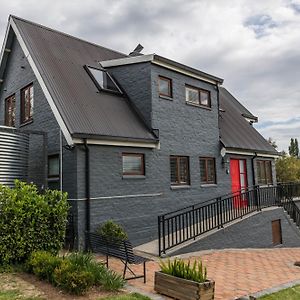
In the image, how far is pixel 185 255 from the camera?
34.5 feet

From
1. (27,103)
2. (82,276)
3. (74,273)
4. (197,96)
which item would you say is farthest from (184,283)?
(197,96)

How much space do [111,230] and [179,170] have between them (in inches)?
184

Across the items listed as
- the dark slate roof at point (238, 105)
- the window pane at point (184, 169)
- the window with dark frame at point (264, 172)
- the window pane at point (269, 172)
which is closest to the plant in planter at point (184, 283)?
the window pane at point (184, 169)

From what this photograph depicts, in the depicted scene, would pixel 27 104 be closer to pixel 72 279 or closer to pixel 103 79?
pixel 103 79

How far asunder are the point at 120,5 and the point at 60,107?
3.80m

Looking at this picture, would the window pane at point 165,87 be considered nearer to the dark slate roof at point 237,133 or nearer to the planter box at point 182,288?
the dark slate roof at point 237,133

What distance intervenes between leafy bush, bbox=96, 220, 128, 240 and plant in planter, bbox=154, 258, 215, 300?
11.2 feet

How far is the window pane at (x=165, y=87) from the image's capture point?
13602mm

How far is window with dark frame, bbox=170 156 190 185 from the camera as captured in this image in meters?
13.6

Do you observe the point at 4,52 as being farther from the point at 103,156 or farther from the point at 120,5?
the point at 103,156

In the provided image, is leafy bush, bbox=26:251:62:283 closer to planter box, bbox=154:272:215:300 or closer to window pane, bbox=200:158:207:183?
planter box, bbox=154:272:215:300

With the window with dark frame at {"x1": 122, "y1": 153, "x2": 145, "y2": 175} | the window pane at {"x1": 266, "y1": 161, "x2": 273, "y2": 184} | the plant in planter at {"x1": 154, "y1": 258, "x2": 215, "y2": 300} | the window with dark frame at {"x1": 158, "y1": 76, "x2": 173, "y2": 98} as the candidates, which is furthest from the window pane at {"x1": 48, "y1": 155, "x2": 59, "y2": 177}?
the window pane at {"x1": 266, "y1": 161, "x2": 273, "y2": 184}

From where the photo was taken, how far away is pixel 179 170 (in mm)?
13898

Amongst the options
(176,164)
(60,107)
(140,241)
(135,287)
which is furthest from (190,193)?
(135,287)
